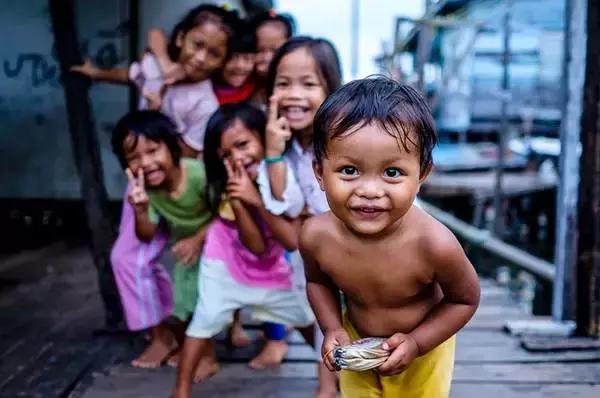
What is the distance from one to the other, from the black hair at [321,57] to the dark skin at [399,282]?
0.82m

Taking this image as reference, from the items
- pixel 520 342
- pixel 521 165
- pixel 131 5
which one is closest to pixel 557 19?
pixel 521 165

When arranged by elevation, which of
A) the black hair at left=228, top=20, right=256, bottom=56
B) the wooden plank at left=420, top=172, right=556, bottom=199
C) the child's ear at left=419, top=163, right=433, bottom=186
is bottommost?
the wooden plank at left=420, top=172, right=556, bottom=199

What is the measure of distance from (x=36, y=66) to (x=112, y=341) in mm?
2887

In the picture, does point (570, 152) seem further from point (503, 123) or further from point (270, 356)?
point (503, 123)

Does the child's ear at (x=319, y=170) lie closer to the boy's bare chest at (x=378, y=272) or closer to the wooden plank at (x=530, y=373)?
the boy's bare chest at (x=378, y=272)

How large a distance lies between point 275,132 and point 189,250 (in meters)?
0.70

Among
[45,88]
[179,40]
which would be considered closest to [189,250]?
[179,40]

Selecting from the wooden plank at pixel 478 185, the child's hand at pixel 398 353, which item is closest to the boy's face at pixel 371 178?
the child's hand at pixel 398 353

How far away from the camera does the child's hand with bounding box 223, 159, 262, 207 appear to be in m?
2.57

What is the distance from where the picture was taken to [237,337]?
3369mm

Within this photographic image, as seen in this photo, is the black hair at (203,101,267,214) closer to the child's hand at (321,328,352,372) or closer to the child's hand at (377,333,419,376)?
the child's hand at (321,328,352,372)

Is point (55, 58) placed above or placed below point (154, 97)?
above

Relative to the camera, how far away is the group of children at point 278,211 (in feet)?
5.40

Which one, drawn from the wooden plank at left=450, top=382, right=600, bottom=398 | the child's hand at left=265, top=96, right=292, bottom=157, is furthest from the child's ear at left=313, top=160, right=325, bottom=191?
the wooden plank at left=450, top=382, right=600, bottom=398
